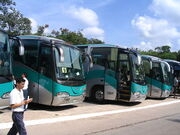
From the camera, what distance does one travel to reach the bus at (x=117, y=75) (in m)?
14.4

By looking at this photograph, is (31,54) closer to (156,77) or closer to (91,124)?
(91,124)

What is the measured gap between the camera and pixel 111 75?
47.8ft

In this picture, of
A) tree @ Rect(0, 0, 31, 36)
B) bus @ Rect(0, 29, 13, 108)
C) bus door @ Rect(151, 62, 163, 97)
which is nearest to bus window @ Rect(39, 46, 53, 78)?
bus @ Rect(0, 29, 13, 108)

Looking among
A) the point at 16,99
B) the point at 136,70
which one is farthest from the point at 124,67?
the point at 16,99

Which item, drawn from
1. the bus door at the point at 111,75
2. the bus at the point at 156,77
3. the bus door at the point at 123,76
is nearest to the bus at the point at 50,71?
the bus door at the point at 111,75

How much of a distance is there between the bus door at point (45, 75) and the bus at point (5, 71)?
5.48 feet

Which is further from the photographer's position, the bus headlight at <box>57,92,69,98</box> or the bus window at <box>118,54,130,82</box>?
the bus window at <box>118,54,130,82</box>

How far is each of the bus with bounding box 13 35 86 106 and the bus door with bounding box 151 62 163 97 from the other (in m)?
7.92

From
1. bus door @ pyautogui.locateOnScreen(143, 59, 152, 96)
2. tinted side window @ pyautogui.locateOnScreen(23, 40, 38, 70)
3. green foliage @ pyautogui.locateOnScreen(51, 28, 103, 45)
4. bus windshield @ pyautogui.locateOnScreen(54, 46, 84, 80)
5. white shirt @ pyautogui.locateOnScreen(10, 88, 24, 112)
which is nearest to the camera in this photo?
white shirt @ pyautogui.locateOnScreen(10, 88, 24, 112)

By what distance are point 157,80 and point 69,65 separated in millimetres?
8893

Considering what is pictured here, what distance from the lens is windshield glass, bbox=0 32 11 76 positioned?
981 centimetres

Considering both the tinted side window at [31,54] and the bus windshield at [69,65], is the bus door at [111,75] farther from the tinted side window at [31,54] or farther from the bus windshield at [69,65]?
the tinted side window at [31,54]

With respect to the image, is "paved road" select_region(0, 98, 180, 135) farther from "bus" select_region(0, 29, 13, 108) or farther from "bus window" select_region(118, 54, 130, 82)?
"bus window" select_region(118, 54, 130, 82)

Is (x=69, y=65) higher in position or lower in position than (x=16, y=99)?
higher
